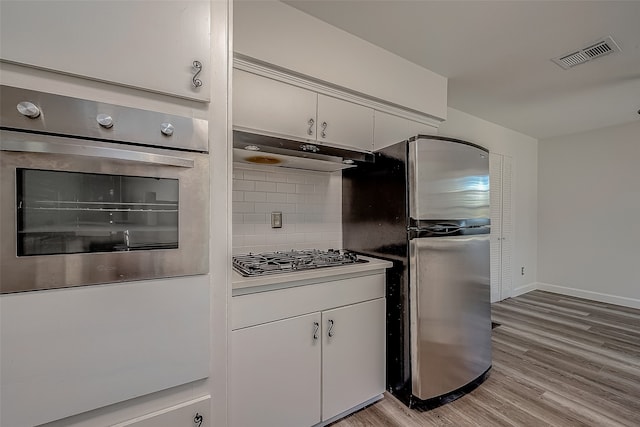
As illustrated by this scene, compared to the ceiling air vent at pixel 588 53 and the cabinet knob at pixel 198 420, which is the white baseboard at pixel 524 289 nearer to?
the ceiling air vent at pixel 588 53

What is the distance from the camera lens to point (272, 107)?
1.75 m

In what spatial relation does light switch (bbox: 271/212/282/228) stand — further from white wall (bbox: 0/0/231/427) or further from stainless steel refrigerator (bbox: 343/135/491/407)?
white wall (bbox: 0/0/231/427)

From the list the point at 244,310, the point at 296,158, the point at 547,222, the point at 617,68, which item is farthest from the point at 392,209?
the point at 547,222

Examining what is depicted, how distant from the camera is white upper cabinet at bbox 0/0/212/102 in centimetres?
79

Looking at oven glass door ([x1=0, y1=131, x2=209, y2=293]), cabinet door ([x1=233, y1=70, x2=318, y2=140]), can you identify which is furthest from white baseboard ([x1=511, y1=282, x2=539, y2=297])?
Answer: oven glass door ([x1=0, y1=131, x2=209, y2=293])

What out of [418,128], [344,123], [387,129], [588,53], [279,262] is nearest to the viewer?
[279,262]

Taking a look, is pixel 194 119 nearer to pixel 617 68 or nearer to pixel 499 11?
pixel 499 11

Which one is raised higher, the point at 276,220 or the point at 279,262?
the point at 276,220

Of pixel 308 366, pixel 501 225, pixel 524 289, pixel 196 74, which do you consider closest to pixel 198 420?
pixel 308 366

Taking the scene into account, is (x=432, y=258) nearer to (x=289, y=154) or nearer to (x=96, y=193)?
(x=289, y=154)

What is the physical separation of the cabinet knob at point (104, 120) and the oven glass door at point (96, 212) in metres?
0.06

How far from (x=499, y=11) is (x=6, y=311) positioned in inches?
107

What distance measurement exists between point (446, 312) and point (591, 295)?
3905 mm

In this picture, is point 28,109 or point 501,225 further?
point 501,225
